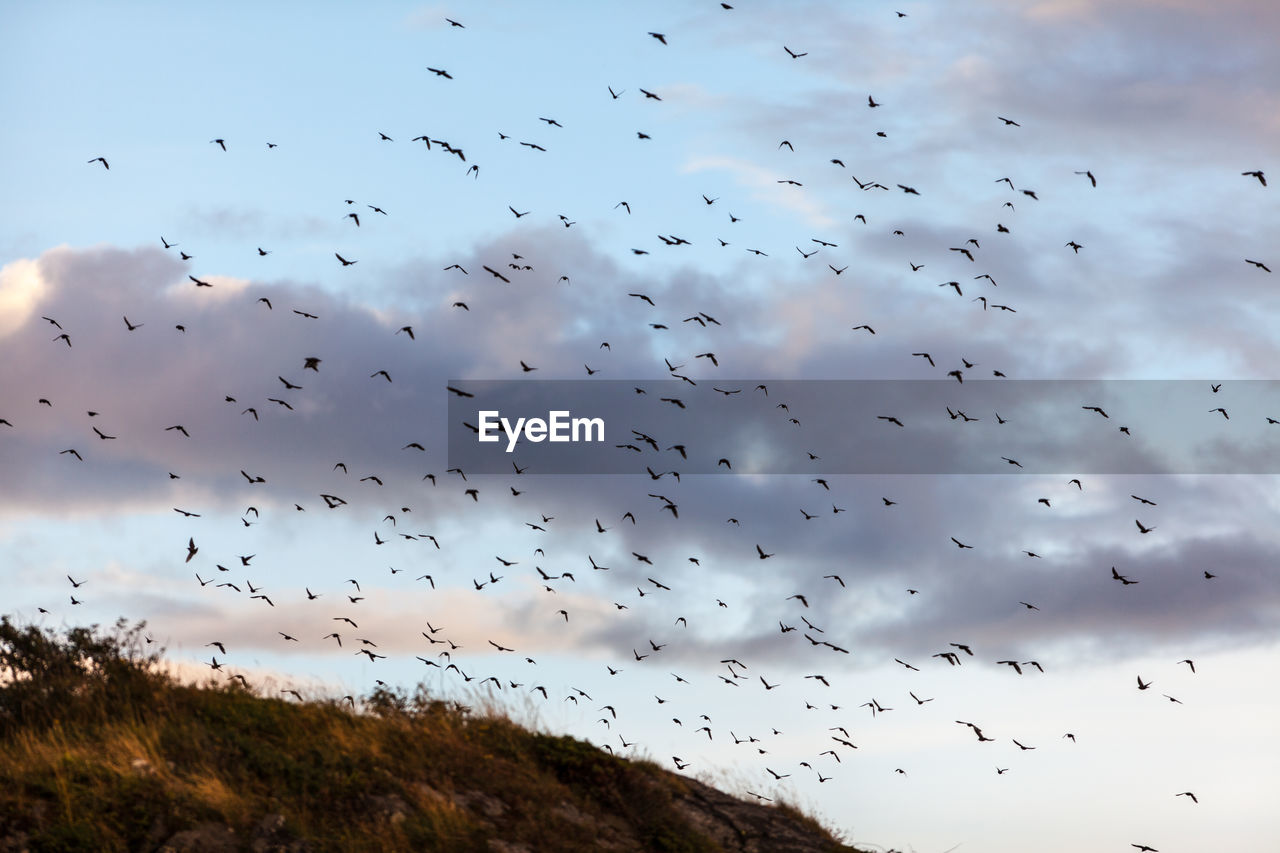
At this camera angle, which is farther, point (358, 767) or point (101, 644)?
point (101, 644)

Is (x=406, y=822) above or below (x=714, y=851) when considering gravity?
above

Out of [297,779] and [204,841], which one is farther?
[297,779]

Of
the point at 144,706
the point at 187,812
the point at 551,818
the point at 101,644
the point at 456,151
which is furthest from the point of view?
the point at 456,151

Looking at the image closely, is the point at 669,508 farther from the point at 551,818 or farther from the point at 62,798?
the point at 62,798

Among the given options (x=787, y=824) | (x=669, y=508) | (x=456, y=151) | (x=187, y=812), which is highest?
(x=456, y=151)

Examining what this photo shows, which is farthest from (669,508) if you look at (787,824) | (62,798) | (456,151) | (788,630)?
(62,798)

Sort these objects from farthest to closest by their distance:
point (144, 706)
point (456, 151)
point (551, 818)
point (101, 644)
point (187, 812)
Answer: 1. point (456, 151)
2. point (101, 644)
3. point (144, 706)
4. point (551, 818)
5. point (187, 812)
